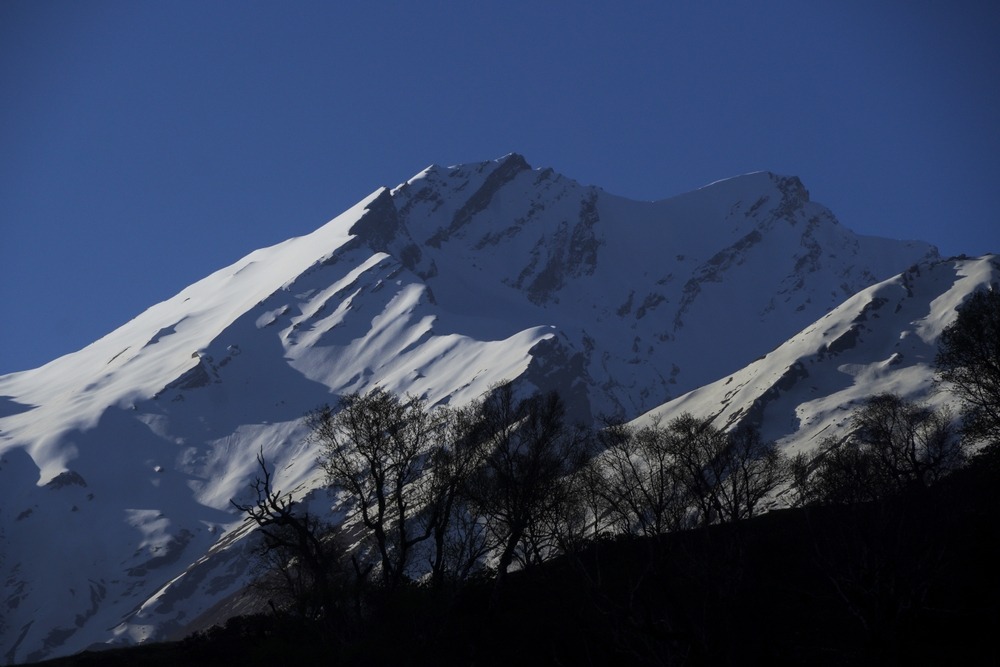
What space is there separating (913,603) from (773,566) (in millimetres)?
11937

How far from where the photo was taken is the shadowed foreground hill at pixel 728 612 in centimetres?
3424

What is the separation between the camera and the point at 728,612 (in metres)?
36.1

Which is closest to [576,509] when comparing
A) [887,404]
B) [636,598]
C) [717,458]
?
[717,458]

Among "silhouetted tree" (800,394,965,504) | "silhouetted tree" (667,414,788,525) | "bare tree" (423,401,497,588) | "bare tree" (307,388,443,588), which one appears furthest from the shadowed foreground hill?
"bare tree" (307,388,443,588)

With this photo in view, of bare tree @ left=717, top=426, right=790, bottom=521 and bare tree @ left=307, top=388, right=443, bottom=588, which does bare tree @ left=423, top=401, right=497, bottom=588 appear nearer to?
bare tree @ left=307, top=388, right=443, bottom=588

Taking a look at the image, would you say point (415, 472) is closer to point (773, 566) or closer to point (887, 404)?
point (773, 566)

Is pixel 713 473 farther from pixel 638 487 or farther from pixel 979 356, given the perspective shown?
pixel 979 356

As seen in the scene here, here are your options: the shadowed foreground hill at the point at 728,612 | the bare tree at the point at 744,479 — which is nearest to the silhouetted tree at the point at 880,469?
the shadowed foreground hill at the point at 728,612

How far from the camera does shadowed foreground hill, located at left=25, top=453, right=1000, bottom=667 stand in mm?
34244

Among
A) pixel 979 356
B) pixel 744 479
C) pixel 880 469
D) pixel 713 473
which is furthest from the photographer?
pixel 713 473

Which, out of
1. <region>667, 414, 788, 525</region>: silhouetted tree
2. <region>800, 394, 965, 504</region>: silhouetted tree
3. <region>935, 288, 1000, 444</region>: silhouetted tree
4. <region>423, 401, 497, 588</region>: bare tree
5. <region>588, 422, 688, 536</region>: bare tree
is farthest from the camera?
<region>935, 288, 1000, 444</region>: silhouetted tree

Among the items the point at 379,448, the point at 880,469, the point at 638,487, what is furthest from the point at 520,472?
the point at 880,469

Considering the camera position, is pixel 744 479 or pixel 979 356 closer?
pixel 744 479

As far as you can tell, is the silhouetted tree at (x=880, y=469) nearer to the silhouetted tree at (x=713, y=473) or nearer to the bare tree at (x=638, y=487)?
the silhouetted tree at (x=713, y=473)
